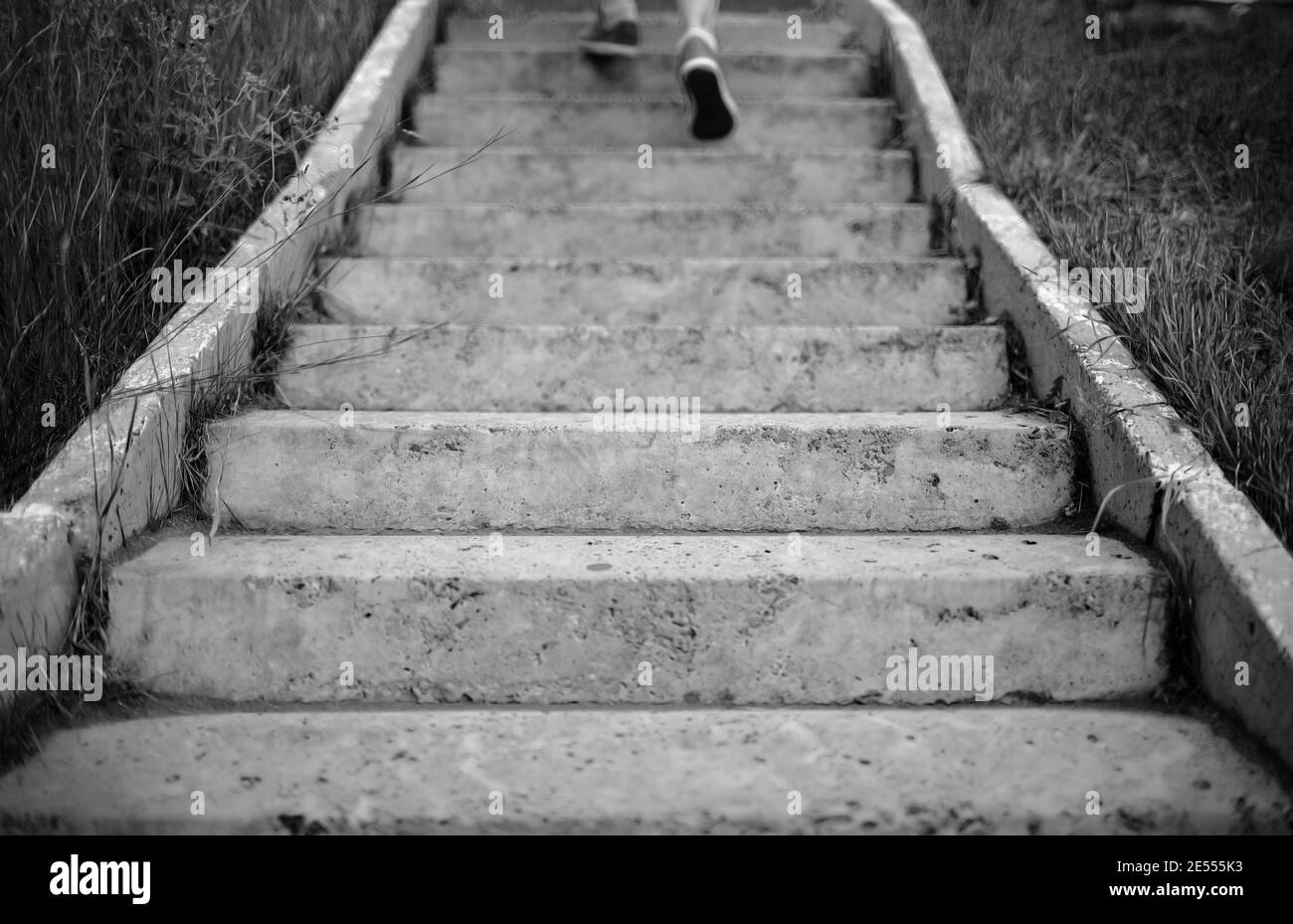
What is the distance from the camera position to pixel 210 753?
4.69 ft

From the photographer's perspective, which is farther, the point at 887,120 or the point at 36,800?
the point at 887,120

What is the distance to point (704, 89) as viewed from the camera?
3021 mm

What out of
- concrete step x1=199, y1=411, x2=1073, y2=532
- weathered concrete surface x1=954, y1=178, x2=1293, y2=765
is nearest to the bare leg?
weathered concrete surface x1=954, y1=178, x2=1293, y2=765

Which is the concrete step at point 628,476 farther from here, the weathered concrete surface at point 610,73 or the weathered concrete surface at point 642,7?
the weathered concrete surface at point 642,7

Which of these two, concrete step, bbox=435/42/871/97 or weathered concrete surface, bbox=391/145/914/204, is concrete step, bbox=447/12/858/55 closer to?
concrete step, bbox=435/42/871/97

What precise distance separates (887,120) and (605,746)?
9.36 ft

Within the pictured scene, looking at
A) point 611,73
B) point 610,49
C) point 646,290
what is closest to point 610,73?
point 611,73

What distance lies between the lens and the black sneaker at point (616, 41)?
11.9ft

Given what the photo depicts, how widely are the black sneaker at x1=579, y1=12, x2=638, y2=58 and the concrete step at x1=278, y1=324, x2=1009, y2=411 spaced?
1.87m

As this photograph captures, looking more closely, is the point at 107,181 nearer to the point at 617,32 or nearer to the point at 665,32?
the point at 617,32

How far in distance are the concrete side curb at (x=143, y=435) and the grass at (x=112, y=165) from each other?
0.09m

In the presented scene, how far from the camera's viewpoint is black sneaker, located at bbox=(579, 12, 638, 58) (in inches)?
142
